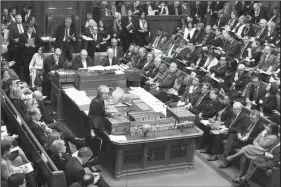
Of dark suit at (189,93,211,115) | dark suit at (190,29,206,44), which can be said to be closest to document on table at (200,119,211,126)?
dark suit at (189,93,211,115)

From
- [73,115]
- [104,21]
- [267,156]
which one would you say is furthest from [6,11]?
[267,156]

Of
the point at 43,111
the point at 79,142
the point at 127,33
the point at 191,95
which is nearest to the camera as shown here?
the point at 79,142

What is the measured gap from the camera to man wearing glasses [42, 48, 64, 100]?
898 centimetres

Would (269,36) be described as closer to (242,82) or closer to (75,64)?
(242,82)

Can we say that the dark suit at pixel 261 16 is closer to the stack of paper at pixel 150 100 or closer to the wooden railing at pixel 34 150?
the stack of paper at pixel 150 100

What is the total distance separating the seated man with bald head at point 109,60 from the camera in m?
9.31

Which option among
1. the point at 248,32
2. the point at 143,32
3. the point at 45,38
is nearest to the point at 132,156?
the point at 45,38

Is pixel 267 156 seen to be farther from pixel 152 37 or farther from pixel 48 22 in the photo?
pixel 152 37

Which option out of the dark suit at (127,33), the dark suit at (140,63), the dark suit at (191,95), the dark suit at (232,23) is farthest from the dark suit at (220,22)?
the dark suit at (191,95)

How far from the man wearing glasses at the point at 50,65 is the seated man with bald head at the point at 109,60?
0.65 metres

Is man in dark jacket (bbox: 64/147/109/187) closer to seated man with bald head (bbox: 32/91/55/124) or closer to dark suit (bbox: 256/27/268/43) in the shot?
seated man with bald head (bbox: 32/91/55/124)

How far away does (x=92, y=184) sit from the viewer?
19.1 ft

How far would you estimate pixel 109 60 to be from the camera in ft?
30.7

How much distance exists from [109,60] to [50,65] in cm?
91
